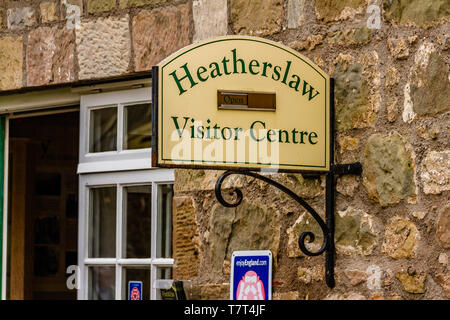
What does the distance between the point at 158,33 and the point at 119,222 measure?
2.93 feet

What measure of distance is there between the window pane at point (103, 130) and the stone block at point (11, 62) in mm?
403

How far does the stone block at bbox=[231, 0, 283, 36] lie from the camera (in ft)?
13.1

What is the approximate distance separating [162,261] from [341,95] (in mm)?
1226

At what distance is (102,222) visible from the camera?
4.78 metres

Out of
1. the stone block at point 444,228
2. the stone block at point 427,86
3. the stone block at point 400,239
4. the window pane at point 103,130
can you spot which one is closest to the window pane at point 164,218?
the window pane at point 103,130

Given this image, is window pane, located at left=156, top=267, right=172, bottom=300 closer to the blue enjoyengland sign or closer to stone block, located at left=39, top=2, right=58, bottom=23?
the blue enjoyengland sign

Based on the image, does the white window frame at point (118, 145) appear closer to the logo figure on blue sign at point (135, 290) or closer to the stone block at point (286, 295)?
the logo figure on blue sign at point (135, 290)

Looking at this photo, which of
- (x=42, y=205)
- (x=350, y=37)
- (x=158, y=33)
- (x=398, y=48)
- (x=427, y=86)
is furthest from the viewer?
(x=42, y=205)

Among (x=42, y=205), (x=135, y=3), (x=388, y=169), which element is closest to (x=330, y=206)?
(x=388, y=169)

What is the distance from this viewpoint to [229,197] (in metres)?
4.10

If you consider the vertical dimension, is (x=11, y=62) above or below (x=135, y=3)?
below

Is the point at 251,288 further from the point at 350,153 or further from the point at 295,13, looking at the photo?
the point at 295,13

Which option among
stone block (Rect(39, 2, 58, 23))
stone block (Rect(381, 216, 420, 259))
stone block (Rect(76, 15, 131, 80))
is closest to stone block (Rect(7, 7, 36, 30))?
stone block (Rect(39, 2, 58, 23))

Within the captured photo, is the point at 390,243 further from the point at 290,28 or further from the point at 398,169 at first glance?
the point at 290,28
